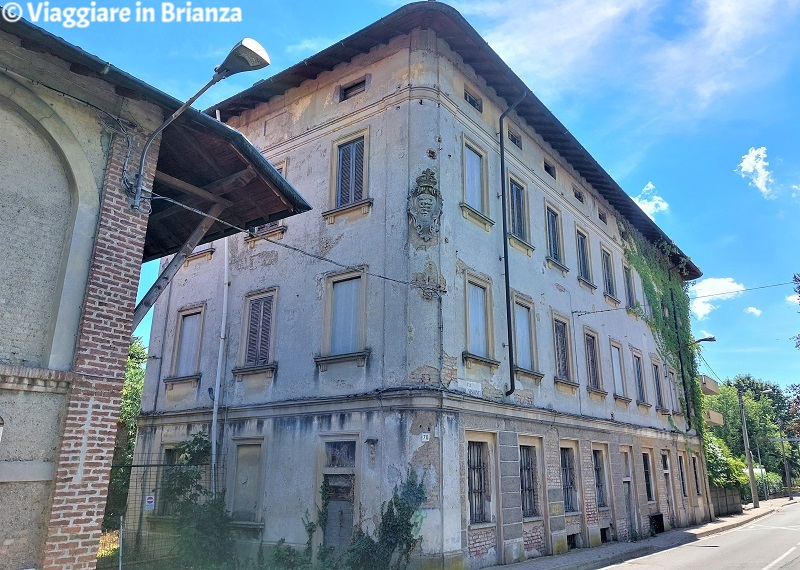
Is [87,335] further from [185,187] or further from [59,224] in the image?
[185,187]

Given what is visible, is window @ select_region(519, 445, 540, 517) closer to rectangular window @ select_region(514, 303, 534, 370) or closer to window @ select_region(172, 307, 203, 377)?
rectangular window @ select_region(514, 303, 534, 370)

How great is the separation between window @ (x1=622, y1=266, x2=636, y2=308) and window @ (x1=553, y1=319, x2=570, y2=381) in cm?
662

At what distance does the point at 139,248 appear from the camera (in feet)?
22.7

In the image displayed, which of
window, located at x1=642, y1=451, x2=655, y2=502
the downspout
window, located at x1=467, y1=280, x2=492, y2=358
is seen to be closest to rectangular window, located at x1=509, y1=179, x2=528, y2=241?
window, located at x1=467, y1=280, x2=492, y2=358

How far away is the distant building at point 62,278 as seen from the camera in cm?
561

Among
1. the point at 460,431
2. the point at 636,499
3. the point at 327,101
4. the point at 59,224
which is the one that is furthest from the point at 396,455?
Result: the point at 636,499

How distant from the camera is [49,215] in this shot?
6277mm

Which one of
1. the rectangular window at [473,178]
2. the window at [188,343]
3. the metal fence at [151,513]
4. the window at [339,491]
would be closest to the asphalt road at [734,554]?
the window at [339,491]

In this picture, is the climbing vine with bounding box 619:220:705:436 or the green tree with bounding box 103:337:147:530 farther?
the climbing vine with bounding box 619:220:705:436

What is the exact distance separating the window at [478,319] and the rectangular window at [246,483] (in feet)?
18.0

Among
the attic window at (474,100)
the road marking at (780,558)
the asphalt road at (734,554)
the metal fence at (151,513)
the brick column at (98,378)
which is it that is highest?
the attic window at (474,100)

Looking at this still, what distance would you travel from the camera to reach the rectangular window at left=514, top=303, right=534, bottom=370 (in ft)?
47.4

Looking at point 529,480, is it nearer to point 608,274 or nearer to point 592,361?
point 592,361

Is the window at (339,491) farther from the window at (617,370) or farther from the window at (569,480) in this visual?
the window at (617,370)
